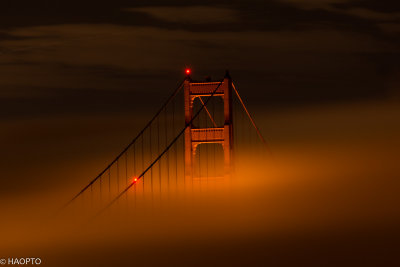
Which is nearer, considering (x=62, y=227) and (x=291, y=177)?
(x=62, y=227)

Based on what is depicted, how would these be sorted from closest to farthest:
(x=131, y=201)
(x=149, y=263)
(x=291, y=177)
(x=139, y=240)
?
(x=149, y=263) < (x=139, y=240) < (x=131, y=201) < (x=291, y=177)

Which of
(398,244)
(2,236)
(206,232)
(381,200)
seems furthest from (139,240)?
(381,200)

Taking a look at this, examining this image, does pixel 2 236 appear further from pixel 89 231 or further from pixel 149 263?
pixel 149 263

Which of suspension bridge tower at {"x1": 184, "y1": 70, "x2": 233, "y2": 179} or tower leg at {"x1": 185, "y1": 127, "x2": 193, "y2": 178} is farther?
tower leg at {"x1": 185, "y1": 127, "x2": 193, "y2": 178}

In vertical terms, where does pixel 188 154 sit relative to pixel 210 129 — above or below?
below

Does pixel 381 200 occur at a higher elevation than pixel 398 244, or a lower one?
higher

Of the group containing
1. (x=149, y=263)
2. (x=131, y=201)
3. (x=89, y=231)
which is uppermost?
(x=131, y=201)

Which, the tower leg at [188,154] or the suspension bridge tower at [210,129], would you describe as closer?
the suspension bridge tower at [210,129]

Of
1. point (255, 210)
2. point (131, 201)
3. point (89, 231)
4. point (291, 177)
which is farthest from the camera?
point (291, 177)
